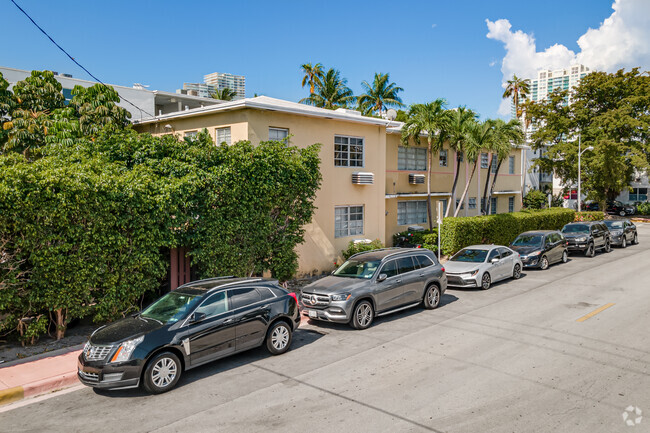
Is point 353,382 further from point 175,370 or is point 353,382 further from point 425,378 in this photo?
point 175,370

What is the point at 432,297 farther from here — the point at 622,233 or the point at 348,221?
the point at 622,233

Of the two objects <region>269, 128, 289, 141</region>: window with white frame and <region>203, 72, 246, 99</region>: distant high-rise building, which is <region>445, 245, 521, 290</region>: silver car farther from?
<region>203, 72, 246, 99</region>: distant high-rise building

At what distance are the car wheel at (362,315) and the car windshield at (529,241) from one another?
39.0 feet

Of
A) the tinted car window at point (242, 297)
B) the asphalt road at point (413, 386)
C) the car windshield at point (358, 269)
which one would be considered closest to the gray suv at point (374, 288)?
the car windshield at point (358, 269)

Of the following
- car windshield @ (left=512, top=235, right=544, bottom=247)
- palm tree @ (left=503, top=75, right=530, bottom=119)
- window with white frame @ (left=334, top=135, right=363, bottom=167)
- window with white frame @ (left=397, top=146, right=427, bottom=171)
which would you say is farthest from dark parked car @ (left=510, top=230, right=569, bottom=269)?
palm tree @ (left=503, top=75, right=530, bottom=119)

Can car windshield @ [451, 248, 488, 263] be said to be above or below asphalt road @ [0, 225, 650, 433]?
above

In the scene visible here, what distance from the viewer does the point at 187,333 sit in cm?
806

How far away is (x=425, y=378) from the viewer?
8008 millimetres

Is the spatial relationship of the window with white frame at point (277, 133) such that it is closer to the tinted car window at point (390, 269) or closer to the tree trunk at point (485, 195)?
the tinted car window at point (390, 269)

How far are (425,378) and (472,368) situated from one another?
1.02 metres

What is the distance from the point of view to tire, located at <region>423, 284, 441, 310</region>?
13055 mm

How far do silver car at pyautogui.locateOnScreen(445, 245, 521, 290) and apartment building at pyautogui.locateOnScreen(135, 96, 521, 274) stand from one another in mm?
4539

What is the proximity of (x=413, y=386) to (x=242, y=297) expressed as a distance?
11.7 feet

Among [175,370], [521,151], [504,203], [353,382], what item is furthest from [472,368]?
[521,151]
